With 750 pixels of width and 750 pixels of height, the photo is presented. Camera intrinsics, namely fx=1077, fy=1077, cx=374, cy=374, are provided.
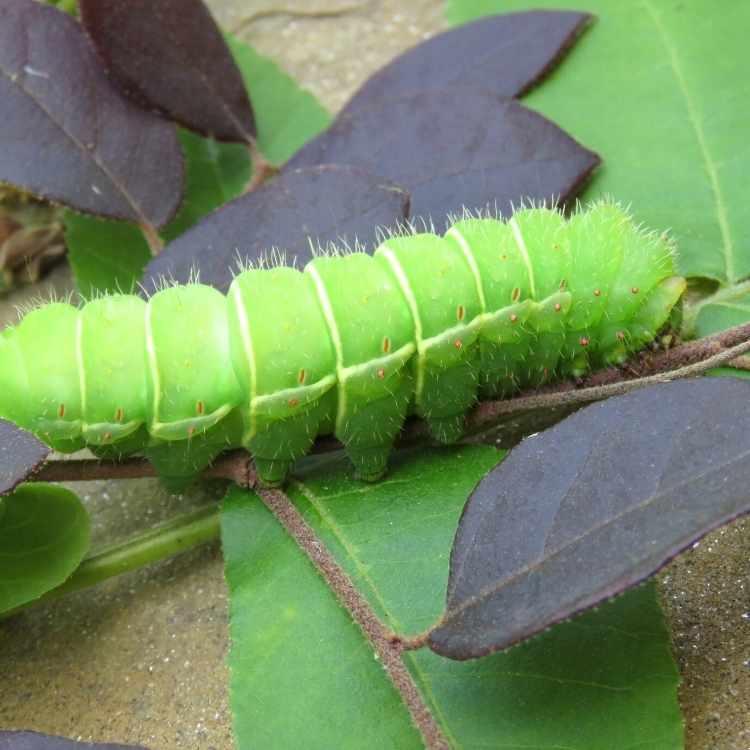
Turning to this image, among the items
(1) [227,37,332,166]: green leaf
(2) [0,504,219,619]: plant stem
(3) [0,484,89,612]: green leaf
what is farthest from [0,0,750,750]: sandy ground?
(1) [227,37,332,166]: green leaf

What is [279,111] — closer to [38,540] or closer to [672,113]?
[672,113]

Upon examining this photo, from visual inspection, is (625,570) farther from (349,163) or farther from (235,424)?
(349,163)

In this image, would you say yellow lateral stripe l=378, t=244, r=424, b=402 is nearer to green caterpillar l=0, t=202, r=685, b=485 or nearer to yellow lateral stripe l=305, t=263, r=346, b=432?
green caterpillar l=0, t=202, r=685, b=485

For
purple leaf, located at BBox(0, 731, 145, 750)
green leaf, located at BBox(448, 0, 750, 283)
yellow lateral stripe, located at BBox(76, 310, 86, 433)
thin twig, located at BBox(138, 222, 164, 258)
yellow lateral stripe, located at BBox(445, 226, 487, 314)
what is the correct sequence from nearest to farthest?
purple leaf, located at BBox(0, 731, 145, 750) < yellow lateral stripe, located at BBox(76, 310, 86, 433) < yellow lateral stripe, located at BBox(445, 226, 487, 314) < green leaf, located at BBox(448, 0, 750, 283) < thin twig, located at BBox(138, 222, 164, 258)

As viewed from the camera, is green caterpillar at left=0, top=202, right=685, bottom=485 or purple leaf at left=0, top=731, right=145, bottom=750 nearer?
purple leaf at left=0, top=731, right=145, bottom=750

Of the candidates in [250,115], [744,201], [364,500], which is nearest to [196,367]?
[364,500]

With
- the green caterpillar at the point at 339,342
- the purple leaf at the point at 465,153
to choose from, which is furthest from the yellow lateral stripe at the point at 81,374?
the purple leaf at the point at 465,153
